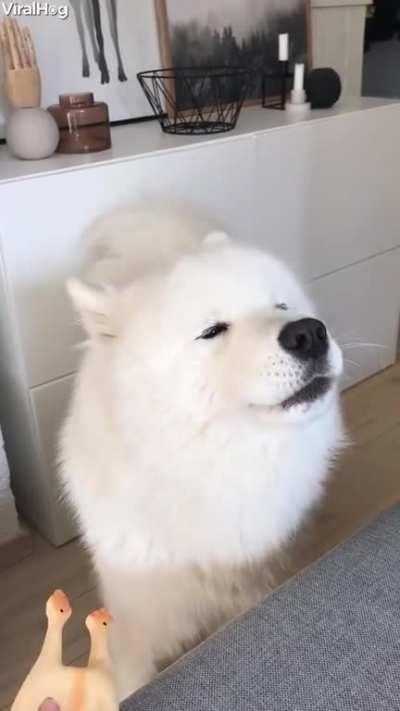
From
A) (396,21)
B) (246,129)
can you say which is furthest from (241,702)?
(396,21)

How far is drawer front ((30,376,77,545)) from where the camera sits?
1.62m

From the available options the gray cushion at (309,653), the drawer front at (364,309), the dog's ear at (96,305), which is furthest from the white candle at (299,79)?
the gray cushion at (309,653)

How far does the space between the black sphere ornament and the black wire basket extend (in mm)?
193

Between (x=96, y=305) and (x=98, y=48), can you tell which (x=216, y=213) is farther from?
(x=96, y=305)

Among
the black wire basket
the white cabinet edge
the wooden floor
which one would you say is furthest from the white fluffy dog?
the white cabinet edge

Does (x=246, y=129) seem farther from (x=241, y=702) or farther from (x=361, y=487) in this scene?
(x=241, y=702)

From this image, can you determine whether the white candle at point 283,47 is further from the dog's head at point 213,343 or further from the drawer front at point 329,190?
the dog's head at point 213,343

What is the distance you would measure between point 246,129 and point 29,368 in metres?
0.87

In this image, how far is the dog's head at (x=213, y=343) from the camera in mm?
971

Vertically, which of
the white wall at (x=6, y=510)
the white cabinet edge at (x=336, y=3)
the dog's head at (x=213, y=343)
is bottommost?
the white wall at (x=6, y=510)

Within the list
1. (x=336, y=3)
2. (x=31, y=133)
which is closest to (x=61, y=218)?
(x=31, y=133)

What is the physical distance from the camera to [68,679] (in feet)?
2.25

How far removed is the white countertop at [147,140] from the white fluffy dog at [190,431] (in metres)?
0.25

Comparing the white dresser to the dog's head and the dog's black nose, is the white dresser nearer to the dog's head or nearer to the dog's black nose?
the dog's head
